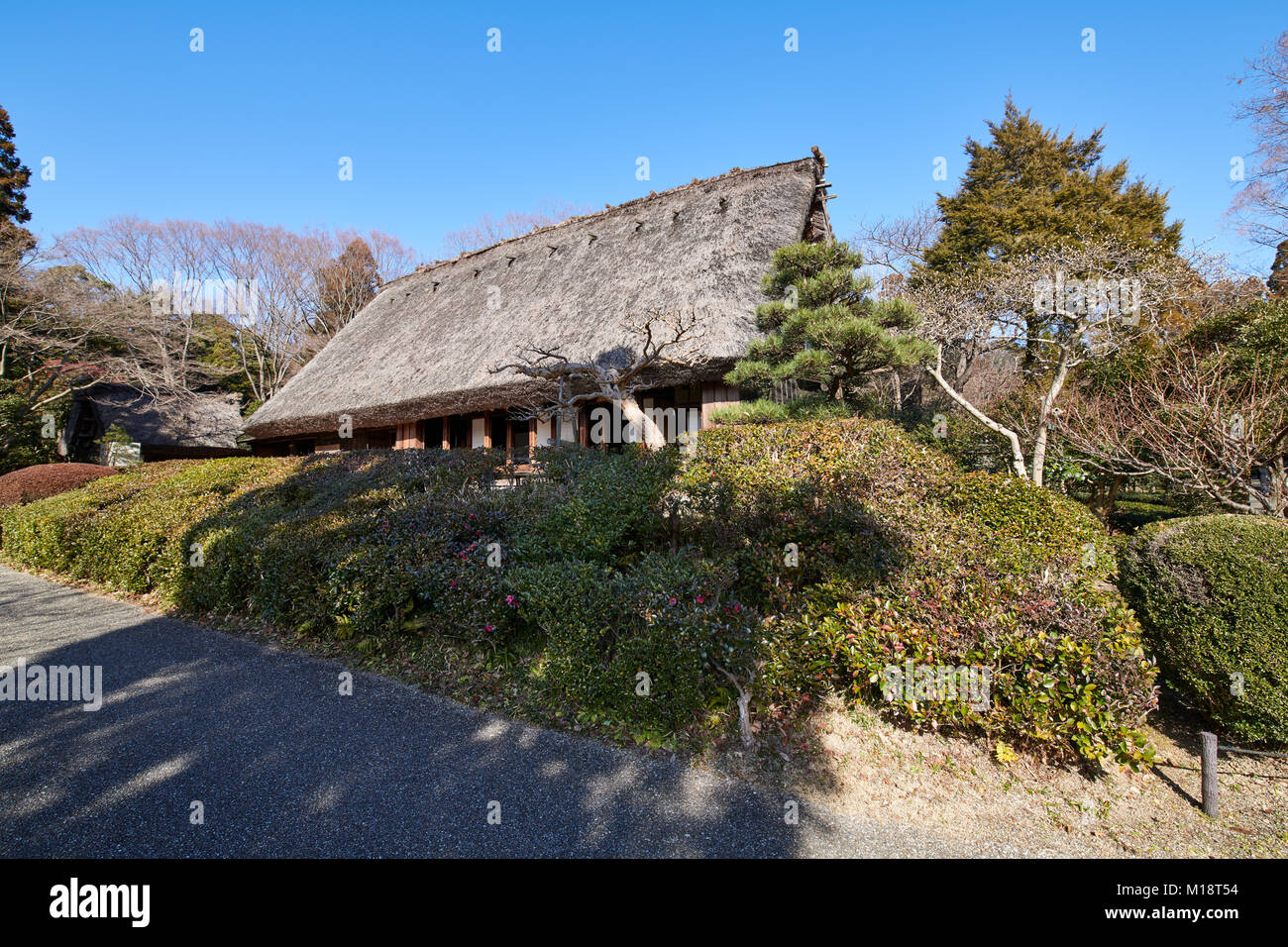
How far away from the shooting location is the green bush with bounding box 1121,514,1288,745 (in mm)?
3342

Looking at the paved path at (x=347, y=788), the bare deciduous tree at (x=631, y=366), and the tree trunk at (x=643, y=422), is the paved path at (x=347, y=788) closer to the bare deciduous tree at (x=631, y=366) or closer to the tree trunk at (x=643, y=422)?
the bare deciduous tree at (x=631, y=366)

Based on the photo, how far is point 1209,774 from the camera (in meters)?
3.21

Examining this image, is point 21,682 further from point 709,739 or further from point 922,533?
point 922,533

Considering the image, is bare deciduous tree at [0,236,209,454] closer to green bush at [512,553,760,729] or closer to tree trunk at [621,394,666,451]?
tree trunk at [621,394,666,451]

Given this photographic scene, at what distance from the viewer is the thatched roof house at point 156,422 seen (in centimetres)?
2044

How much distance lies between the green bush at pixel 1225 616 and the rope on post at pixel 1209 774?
1.52ft

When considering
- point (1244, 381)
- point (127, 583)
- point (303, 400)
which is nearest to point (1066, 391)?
point (1244, 381)

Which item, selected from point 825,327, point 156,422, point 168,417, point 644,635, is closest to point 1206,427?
point 825,327

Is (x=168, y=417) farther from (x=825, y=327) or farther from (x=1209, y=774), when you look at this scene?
(x=1209, y=774)

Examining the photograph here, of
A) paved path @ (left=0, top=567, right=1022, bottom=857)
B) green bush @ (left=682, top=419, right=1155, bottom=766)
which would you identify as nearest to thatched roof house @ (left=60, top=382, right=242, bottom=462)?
paved path @ (left=0, top=567, right=1022, bottom=857)

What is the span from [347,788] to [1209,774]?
499 cm

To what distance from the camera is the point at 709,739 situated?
12.0 feet

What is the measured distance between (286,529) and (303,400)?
31.6 feet

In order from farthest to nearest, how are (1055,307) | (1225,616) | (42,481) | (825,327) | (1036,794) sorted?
(42,481)
(1055,307)
(825,327)
(1225,616)
(1036,794)
